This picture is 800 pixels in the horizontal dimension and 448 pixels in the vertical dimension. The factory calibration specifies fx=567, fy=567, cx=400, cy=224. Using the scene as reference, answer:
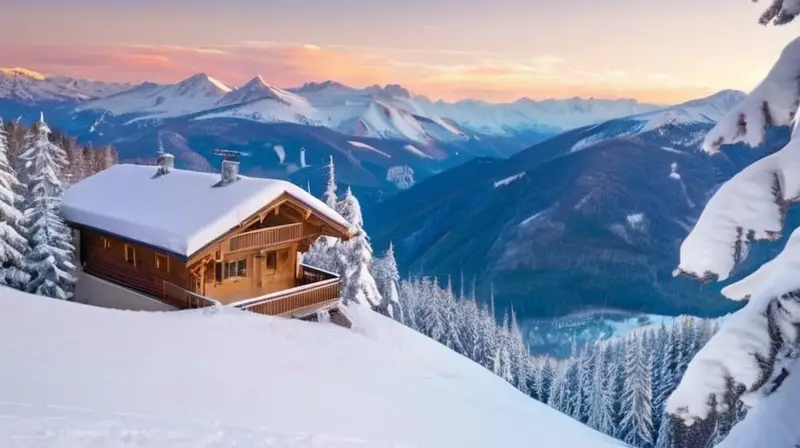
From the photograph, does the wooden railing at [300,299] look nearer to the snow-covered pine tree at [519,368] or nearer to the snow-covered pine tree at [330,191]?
the snow-covered pine tree at [330,191]

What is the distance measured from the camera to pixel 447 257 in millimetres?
150750

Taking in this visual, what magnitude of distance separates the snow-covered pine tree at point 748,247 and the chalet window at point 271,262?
19.8 meters

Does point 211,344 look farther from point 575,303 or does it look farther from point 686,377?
point 575,303

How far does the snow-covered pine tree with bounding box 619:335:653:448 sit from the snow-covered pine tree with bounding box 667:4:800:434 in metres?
38.1

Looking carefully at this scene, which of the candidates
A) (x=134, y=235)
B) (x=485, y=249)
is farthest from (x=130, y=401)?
(x=485, y=249)

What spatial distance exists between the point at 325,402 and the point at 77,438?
18.4 ft

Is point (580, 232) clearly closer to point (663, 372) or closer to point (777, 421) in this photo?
point (663, 372)

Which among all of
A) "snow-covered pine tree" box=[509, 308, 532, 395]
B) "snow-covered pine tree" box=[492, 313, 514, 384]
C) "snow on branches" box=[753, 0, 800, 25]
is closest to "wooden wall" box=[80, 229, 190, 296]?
"snow on branches" box=[753, 0, 800, 25]

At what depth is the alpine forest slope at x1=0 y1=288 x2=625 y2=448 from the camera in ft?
30.7

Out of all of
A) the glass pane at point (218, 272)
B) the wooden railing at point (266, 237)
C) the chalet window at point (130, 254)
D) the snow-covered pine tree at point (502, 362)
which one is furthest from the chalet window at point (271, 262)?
the snow-covered pine tree at point (502, 362)

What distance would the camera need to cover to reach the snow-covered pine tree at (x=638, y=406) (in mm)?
38094

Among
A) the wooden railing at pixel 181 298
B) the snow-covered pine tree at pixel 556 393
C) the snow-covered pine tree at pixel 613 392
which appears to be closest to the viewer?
the wooden railing at pixel 181 298

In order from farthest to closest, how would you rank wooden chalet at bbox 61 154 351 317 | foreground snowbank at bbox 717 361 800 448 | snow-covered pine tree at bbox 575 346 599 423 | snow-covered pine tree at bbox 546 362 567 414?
1. snow-covered pine tree at bbox 546 362 567 414
2. snow-covered pine tree at bbox 575 346 599 423
3. wooden chalet at bbox 61 154 351 317
4. foreground snowbank at bbox 717 361 800 448

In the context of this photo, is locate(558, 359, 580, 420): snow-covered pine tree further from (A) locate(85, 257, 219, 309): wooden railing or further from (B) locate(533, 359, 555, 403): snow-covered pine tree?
(A) locate(85, 257, 219, 309): wooden railing
